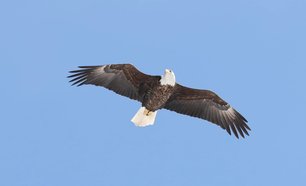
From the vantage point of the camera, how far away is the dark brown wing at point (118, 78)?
77.7 feet

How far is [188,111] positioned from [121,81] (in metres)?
Result: 2.11

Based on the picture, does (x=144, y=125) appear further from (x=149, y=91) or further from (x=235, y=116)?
(x=235, y=116)

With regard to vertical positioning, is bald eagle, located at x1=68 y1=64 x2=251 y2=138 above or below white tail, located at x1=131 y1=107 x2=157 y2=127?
above

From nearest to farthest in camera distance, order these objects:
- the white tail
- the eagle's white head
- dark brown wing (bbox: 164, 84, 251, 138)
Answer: the eagle's white head, the white tail, dark brown wing (bbox: 164, 84, 251, 138)

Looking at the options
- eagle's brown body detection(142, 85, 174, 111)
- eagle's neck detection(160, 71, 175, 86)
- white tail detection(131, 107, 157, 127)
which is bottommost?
white tail detection(131, 107, 157, 127)

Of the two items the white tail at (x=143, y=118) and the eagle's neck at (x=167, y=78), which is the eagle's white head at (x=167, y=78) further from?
the white tail at (x=143, y=118)

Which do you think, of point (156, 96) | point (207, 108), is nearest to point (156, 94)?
point (156, 96)

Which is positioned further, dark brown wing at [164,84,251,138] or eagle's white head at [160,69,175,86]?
dark brown wing at [164,84,251,138]

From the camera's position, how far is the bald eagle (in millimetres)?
23484

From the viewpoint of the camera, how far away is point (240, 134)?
24.6 m

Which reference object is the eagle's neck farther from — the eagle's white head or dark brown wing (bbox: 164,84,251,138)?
dark brown wing (bbox: 164,84,251,138)

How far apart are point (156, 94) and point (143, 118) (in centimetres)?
80

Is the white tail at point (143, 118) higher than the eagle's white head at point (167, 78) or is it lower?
lower

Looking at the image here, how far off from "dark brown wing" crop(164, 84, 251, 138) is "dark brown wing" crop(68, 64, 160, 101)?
3.38 ft
